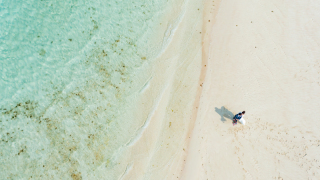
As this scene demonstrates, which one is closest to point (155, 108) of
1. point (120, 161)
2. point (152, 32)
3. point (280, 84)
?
point (120, 161)

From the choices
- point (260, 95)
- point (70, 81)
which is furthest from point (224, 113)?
point (70, 81)

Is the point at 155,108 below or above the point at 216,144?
above

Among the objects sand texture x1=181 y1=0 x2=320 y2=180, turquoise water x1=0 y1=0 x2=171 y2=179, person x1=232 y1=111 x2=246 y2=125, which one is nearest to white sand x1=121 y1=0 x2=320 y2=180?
sand texture x1=181 y1=0 x2=320 y2=180

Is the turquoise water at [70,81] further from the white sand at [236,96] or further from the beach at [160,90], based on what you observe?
the white sand at [236,96]

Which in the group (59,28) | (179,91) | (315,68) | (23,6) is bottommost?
(179,91)

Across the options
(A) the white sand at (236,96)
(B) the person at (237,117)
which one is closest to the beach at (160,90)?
(A) the white sand at (236,96)

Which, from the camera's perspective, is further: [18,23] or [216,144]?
[18,23]

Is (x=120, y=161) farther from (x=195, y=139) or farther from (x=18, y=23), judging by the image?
(x=18, y=23)
